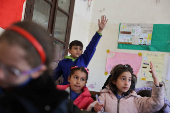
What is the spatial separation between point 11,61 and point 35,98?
0.11m

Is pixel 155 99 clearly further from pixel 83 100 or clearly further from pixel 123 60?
pixel 123 60

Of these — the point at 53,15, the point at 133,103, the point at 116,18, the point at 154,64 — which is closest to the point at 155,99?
the point at 133,103

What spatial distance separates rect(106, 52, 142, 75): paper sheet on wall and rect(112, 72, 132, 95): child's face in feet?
6.65

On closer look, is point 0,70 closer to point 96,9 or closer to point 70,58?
point 70,58

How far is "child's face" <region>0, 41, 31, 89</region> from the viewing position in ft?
1.66

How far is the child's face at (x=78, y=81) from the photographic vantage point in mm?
1764

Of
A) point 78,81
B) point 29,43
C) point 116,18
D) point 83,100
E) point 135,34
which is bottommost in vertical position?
point 83,100

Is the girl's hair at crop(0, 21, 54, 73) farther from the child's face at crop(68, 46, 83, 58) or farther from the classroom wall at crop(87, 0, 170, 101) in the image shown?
the classroom wall at crop(87, 0, 170, 101)

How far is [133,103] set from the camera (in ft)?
5.26

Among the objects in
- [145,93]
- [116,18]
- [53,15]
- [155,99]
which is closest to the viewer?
[155,99]

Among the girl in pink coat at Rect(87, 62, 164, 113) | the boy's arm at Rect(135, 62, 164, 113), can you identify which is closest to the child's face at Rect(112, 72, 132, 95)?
the girl in pink coat at Rect(87, 62, 164, 113)

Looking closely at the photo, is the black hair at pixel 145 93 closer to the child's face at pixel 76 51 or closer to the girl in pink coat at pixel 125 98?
the girl in pink coat at pixel 125 98

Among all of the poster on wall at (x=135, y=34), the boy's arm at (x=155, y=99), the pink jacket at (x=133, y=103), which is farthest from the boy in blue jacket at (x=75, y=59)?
the poster on wall at (x=135, y=34)

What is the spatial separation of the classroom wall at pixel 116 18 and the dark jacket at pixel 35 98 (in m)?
3.26
